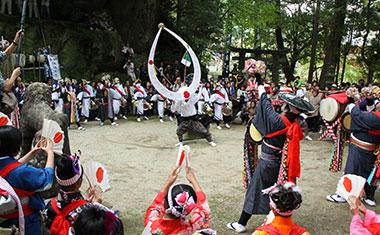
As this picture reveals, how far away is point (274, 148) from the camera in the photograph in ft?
16.3

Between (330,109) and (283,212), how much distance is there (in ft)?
15.8

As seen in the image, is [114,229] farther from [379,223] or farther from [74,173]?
[379,223]

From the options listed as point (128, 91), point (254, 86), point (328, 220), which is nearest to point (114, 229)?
point (254, 86)

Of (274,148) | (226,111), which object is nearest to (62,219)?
(274,148)

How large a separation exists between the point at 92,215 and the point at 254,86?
12.9ft

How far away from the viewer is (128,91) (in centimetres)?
1553

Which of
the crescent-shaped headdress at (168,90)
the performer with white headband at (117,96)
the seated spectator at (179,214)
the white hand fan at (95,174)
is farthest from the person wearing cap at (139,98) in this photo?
the seated spectator at (179,214)

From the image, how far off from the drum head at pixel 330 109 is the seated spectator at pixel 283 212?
4.54m

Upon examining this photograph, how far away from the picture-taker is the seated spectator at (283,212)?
285 cm

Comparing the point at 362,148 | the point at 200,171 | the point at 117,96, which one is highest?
the point at 362,148

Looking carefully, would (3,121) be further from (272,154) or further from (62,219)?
(272,154)

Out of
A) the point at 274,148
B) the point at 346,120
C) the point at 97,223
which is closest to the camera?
the point at 97,223

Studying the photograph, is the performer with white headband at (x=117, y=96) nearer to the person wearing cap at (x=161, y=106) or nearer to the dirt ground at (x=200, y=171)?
the dirt ground at (x=200, y=171)

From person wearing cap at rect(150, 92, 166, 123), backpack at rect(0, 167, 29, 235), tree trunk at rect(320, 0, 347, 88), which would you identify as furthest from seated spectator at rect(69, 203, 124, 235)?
tree trunk at rect(320, 0, 347, 88)
